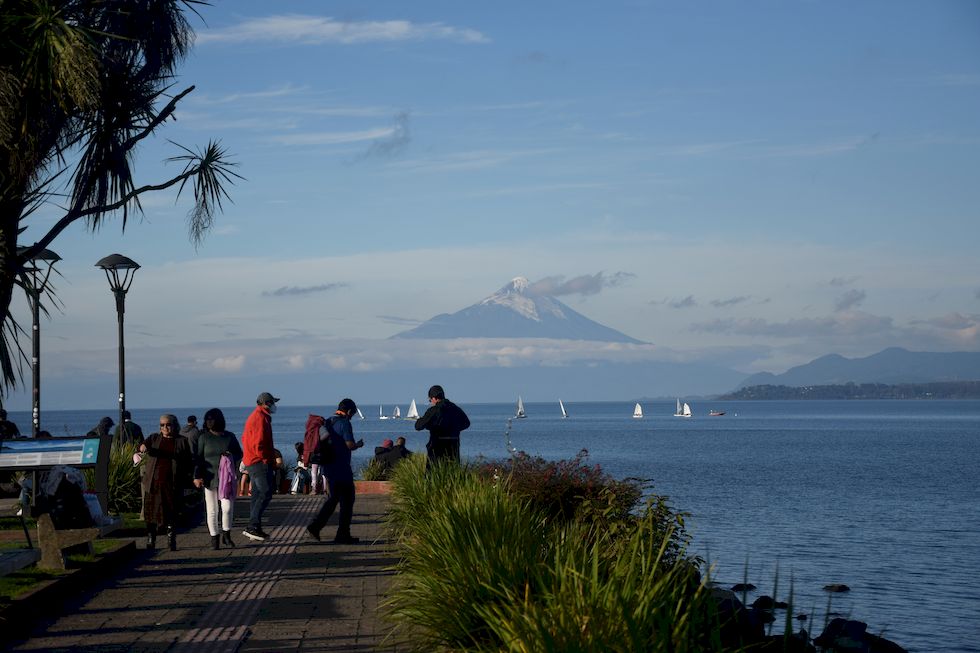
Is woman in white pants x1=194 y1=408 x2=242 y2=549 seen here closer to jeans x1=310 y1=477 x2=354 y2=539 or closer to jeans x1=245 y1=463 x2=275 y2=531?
jeans x1=245 y1=463 x2=275 y2=531

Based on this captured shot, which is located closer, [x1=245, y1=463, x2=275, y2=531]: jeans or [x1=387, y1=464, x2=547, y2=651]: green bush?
[x1=387, y1=464, x2=547, y2=651]: green bush

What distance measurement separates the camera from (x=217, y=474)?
14.9 m

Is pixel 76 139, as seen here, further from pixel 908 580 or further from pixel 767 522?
pixel 767 522

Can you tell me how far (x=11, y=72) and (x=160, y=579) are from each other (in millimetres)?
5002

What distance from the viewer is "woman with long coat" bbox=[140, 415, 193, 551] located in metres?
14.5

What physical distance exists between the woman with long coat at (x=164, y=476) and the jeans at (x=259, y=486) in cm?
79

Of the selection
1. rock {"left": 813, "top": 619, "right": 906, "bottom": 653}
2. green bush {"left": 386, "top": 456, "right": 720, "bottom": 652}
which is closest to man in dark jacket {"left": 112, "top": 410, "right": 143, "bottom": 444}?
green bush {"left": 386, "top": 456, "right": 720, "bottom": 652}

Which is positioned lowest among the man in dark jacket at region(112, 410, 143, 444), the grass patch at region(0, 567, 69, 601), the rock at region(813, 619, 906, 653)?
the rock at region(813, 619, 906, 653)

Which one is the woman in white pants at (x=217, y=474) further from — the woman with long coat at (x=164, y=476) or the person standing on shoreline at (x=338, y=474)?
the person standing on shoreline at (x=338, y=474)

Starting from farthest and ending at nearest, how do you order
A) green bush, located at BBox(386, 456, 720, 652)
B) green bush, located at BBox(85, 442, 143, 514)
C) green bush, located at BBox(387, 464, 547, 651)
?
1. green bush, located at BBox(85, 442, 143, 514)
2. green bush, located at BBox(387, 464, 547, 651)
3. green bush, located at BBox(386, 456, 720, 652)

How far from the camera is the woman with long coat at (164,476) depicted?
47.7 feet

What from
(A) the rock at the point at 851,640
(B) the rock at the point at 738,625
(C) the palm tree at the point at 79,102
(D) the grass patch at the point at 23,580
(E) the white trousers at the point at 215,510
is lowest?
(A) the rock at the point at 851,640

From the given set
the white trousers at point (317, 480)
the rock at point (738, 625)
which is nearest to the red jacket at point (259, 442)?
the rock at point (738, 625)

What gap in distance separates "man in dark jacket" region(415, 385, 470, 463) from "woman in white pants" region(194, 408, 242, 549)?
2802 mm
